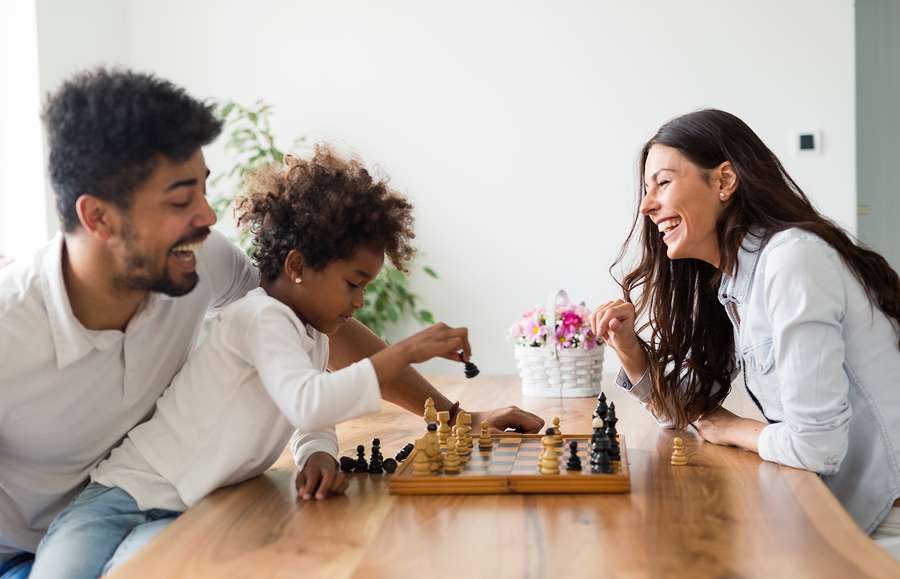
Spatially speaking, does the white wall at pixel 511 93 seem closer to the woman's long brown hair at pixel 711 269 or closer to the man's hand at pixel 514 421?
the woman's long brown hair at pixel 711 269

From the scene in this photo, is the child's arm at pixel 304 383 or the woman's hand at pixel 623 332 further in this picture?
the woman's hand at pixel 623 332

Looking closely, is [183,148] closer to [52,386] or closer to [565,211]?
[52,386]

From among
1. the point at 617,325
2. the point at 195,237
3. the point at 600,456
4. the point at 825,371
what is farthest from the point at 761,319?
the point at 195,237

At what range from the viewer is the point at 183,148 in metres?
1.49

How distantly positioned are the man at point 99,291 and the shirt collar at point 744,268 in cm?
101

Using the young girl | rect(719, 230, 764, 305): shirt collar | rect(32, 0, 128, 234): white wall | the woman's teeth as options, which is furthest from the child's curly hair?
rect(32, 0, 128, 234): white wall

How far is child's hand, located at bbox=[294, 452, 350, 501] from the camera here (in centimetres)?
148

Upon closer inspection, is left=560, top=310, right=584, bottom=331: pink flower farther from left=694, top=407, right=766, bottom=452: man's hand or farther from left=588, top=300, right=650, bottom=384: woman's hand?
left=694, top=407, right=766, bottom=452: man's hand

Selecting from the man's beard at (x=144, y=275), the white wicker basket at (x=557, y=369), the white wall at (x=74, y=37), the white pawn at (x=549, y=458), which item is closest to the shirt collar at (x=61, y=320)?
the man's beard at (x=144, y=275)

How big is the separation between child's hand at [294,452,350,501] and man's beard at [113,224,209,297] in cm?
35

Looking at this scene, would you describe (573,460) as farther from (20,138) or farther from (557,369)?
(20,138)

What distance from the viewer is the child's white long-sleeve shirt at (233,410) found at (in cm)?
148

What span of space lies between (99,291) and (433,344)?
22.0 inches

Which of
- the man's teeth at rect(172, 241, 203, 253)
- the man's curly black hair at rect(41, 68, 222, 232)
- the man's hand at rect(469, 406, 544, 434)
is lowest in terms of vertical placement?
the man's hand at rect(469, 406, 544, 434)
